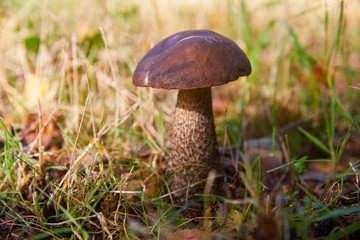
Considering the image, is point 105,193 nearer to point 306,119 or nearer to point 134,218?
point 134,218

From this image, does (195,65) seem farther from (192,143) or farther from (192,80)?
(192,143)

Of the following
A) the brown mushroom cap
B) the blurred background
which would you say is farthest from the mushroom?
the blurred background

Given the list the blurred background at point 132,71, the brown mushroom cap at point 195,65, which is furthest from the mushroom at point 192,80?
the blurred background at point 132,71

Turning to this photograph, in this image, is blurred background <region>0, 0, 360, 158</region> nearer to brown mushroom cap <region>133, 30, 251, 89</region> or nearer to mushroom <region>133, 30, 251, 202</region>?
mushroom <region>133, 30, 251, 202</region>

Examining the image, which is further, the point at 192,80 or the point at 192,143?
the point at 192,143

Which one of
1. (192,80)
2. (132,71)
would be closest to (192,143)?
(192,80)

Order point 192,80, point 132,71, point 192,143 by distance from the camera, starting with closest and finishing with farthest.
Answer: point 192,80, point 192,143, point 132,71

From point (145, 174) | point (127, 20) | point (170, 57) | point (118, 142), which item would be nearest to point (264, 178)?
point (145, 174)
